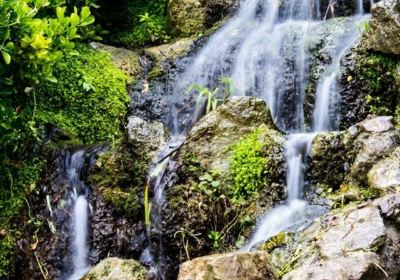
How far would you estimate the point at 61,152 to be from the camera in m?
4.97

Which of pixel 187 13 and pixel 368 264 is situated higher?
pixel 187 13

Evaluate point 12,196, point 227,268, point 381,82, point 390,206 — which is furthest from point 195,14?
point 227,268

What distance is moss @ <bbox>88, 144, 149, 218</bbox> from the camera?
15.3 ft

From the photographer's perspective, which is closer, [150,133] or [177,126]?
[150,133]

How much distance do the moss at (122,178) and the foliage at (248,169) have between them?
87 cm

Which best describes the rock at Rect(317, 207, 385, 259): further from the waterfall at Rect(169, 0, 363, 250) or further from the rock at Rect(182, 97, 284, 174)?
the rock at Rect(182, 97, 284, 174)

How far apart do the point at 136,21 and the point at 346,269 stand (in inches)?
228

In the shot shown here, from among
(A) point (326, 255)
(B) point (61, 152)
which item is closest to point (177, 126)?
(B) point (61, 152)

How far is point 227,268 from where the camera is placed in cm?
300

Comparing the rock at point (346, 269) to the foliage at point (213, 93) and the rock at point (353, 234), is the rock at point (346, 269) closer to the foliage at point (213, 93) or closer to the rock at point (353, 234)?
the rock at point (353, 234)

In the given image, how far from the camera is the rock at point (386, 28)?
506cm

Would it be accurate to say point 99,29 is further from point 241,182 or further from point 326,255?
point 326,255

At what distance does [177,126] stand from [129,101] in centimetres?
69

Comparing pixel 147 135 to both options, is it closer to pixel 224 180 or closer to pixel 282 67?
pixel 224 180
